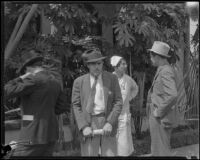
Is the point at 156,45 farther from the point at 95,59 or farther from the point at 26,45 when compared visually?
the point at 26,45

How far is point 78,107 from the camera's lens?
4734mm

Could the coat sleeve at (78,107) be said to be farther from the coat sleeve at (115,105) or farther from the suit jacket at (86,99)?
the coat sleeve at (115,105)

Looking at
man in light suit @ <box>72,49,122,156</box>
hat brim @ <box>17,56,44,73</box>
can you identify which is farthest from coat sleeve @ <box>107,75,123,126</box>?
hat brim @ <box>17,56,44,73</box>

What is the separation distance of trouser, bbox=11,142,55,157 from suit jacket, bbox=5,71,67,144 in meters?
0.05

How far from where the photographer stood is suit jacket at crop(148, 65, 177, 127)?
5074 mm

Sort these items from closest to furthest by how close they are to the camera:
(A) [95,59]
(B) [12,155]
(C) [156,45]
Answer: (B) [12,155], (A) [95,59], (C) [156,45]

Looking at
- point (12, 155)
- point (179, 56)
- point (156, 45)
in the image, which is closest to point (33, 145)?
point (12, 155)

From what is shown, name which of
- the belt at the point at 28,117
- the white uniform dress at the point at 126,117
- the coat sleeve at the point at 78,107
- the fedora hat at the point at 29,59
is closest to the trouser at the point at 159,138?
the white uniform dress at the point at 126,117

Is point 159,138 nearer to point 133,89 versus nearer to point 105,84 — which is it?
point 133,89

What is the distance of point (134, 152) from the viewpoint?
17.2ft

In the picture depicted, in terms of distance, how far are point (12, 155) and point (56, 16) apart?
4.65ft

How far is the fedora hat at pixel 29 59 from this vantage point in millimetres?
4555

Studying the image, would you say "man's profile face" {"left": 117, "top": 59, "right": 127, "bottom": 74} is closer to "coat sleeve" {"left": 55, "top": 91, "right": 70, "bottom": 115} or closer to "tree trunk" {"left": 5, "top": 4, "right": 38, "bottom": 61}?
"coat sleeve" {"left": 55, "top": 91, "right": 70, "bottom": 115}

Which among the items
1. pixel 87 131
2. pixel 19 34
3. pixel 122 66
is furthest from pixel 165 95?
pixel 19 34
